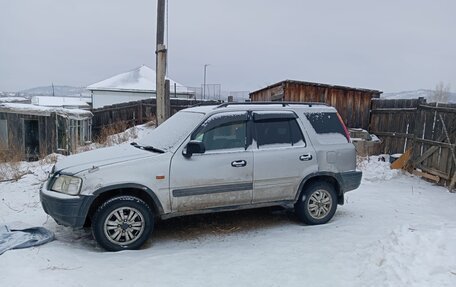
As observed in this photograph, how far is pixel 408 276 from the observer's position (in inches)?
131

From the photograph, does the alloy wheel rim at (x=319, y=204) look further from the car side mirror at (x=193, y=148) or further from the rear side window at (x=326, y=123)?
the car side mirror at (x=193, y=148)

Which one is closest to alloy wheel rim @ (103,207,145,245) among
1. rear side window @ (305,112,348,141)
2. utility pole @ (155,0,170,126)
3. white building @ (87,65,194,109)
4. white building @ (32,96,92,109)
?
rear side window @ (305,112,348,141)

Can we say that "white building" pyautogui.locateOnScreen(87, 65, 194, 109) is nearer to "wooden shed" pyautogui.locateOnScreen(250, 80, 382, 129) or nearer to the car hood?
"wooden shed" pyautogui.locateOnScreen(250, 80, 382, 129)

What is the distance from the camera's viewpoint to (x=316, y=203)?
5.67m

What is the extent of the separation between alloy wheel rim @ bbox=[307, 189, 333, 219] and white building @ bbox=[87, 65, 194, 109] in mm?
25507

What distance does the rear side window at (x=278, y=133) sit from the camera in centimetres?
534

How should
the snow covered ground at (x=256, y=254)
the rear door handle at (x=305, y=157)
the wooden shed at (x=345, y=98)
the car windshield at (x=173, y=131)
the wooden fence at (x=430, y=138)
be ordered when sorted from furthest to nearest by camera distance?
the wooden shed at (x=345, y=98) < the wooden fence at (x=430, y=138) < the rear door handle at (x=305, y=157) < the car windshield at (x=173, y=131) < the snow covered ground at (x=256, y=254)

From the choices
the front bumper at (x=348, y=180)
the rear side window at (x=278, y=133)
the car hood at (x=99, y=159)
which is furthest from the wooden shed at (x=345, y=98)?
the car hood at (x=99, y=159)

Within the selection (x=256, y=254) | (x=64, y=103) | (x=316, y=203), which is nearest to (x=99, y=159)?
(x=256, y=254)

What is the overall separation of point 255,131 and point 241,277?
2.21m

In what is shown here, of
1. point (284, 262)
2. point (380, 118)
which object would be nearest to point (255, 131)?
point (284, 262)

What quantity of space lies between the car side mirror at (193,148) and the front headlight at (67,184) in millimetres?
1360

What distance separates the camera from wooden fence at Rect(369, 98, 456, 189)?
856cm

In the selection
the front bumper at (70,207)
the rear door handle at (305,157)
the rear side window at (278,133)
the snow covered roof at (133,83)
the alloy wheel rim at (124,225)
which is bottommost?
the alloy wheel rim at (124,225)
